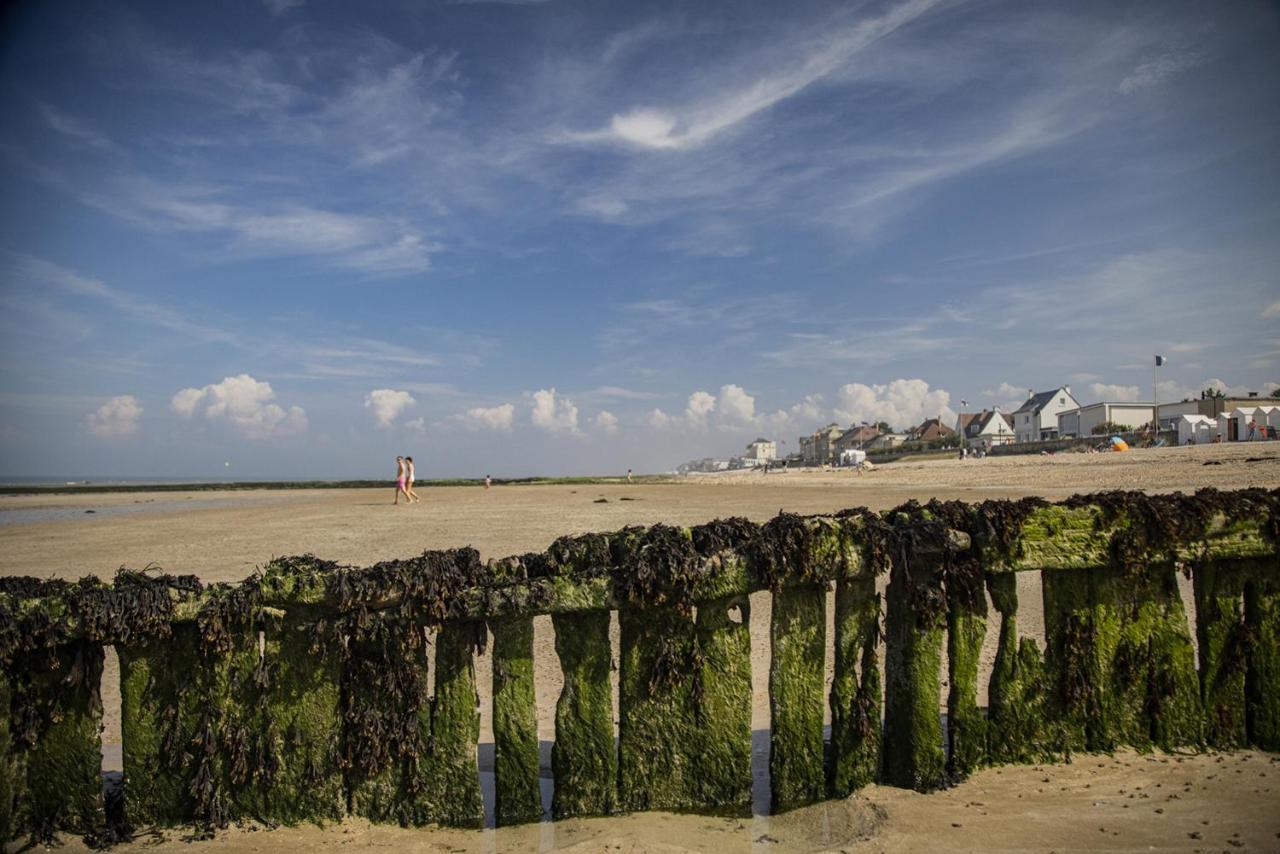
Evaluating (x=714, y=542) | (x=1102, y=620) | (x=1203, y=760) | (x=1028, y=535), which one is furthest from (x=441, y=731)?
(x=1203, y=760)

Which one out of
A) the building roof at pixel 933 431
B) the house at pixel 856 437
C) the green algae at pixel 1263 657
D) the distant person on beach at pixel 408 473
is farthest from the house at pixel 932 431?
the green algae at pixel 1263 657

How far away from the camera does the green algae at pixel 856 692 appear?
4.73 m

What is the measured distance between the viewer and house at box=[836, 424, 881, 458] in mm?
153625

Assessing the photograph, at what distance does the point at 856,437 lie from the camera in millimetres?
158000

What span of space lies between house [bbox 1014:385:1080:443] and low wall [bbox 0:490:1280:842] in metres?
109

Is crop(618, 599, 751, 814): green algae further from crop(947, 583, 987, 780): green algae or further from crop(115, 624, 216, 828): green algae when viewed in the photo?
crop(115, 624, 216, 828): green algae

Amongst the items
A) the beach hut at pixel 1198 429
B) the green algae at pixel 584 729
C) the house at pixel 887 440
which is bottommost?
the green algae at pixel 584 729

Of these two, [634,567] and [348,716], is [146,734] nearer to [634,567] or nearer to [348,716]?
[348,716]

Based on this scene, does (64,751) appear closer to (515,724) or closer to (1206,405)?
(515,724)

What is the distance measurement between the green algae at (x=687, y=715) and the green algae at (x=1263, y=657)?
3468 millimetres

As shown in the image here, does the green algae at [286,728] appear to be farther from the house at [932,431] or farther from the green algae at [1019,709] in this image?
the house at [932,431]

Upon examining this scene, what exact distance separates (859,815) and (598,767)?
168 centimetres

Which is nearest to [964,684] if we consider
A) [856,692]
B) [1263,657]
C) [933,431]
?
[856,692]

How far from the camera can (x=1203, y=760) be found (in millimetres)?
4730
